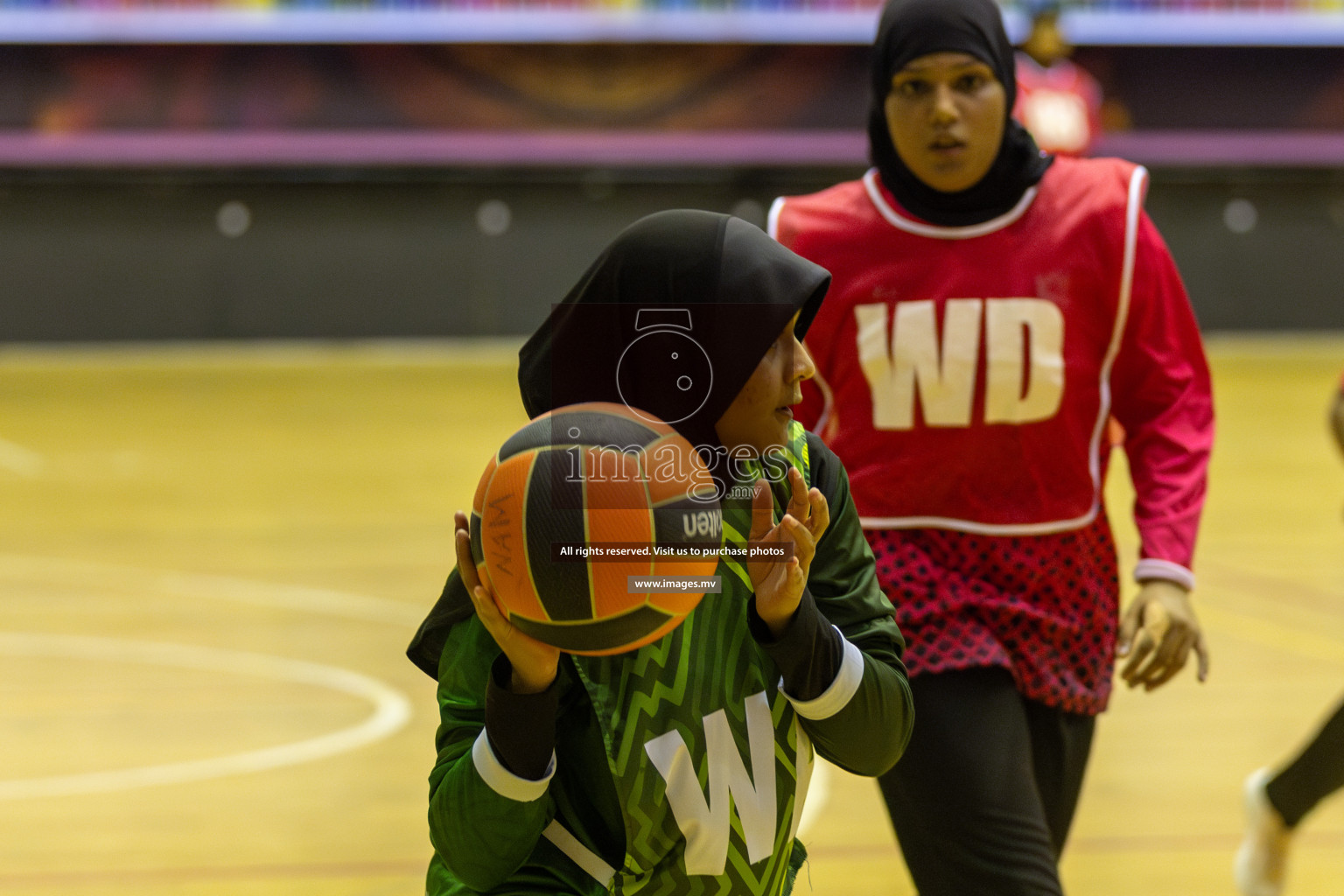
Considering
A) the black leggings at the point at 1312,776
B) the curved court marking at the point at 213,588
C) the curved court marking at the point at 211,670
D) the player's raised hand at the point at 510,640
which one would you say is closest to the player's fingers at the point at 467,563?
the player's raised hand at the point at 510,640

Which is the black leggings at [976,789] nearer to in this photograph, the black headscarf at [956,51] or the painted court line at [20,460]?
the black headscarf at [956,51]

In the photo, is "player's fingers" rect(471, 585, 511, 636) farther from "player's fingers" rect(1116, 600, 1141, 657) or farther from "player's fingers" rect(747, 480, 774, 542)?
"player's fingers" rect(1116, 600, 1141, 657)

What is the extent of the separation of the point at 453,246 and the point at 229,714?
11004 mm

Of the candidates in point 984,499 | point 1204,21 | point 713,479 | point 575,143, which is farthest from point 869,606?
point 1204,21

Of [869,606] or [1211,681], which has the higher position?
[869,606]

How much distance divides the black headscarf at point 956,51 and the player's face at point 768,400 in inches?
36.1

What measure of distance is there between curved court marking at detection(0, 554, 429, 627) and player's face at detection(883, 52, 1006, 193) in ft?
11.9

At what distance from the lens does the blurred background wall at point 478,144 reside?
14.6m

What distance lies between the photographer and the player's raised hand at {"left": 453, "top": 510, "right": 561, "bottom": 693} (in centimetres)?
133

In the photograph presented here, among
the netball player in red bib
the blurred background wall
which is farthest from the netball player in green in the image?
the blurred background wall

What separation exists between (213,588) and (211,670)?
3.84 ft

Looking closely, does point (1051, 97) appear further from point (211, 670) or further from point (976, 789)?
point (976, 789)

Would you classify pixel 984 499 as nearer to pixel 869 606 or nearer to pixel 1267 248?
pixel 869 606

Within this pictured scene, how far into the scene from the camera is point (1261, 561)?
21.4ft
